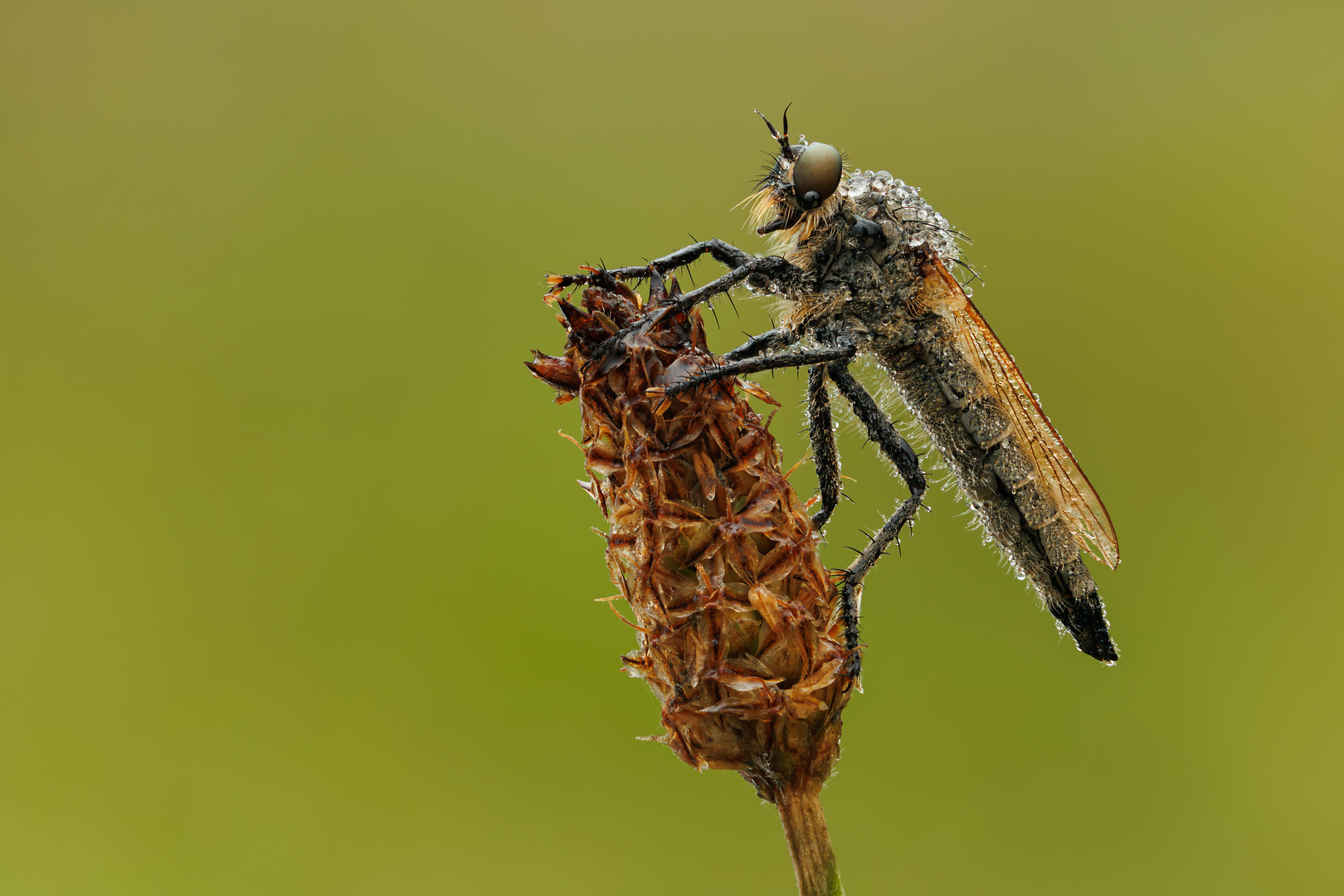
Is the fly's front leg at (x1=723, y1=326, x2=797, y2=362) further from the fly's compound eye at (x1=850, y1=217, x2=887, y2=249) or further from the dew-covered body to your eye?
the fly's compound eye at (x1=850, y1=217, x2=887, y2=249)

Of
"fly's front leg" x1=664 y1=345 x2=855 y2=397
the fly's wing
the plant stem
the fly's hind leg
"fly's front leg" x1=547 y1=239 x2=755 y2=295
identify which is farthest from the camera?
the fly's wing

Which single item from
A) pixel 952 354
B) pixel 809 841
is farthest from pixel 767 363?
pixel 809 841

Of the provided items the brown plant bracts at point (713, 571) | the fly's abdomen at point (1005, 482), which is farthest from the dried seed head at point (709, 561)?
the fly's abdomen at point (1005, 482)

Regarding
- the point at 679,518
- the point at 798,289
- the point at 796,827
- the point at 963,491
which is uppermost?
the point at 798,289

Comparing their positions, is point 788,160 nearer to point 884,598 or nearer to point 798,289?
point 798,289

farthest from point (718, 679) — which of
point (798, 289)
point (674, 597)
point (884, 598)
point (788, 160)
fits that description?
point (884, 598)

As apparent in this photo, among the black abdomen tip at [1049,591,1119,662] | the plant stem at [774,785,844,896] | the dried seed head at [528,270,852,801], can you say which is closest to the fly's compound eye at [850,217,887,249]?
the dried seed head at [528,270,852,801]
